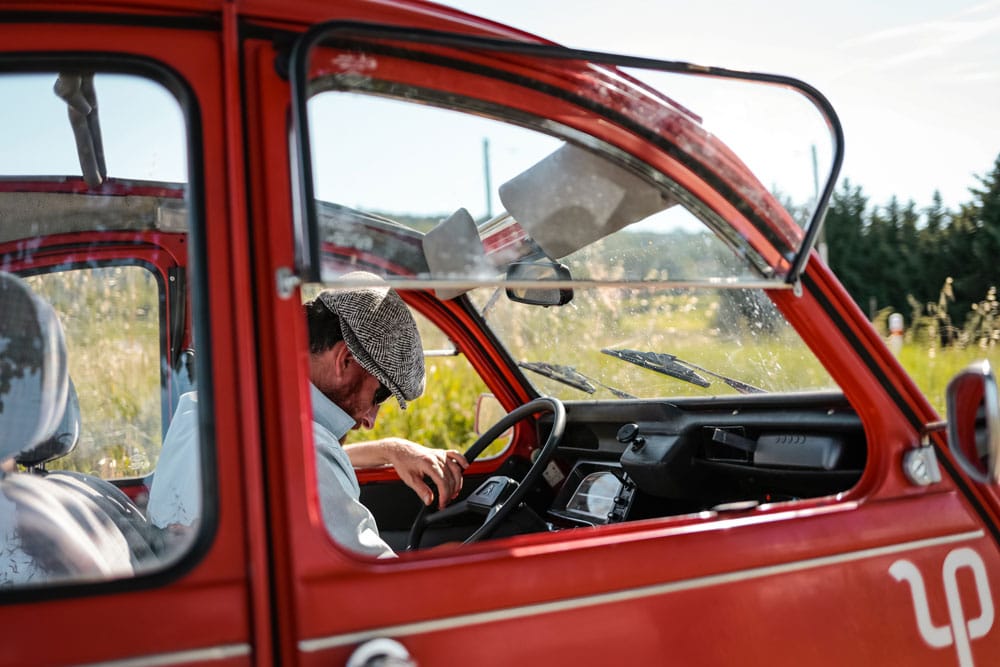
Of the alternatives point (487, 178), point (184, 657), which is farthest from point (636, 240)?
point (184, 657)

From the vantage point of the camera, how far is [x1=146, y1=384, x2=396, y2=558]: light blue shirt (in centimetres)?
164

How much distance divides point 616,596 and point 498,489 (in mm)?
1469

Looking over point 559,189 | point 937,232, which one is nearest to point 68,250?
point 559,189

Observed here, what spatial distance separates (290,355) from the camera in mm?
1263

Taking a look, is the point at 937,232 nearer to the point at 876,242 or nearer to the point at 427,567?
the point at 876,242

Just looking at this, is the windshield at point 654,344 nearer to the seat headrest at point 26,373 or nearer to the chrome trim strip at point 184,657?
the chrome trim strip at point 184,657

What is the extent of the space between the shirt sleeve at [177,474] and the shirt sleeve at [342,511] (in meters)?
0.23

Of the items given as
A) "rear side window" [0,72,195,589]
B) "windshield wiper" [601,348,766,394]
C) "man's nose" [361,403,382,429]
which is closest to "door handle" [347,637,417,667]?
"rear side window" [0,72,195,589]

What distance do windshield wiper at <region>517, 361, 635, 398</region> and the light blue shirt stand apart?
1056 millimetres

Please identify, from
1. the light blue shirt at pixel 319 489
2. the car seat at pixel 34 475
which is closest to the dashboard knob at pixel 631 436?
the light blue shirt at pixel 319 489

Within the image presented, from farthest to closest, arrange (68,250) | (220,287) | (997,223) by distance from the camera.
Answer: (997,223)
(68,250)
(220,287)

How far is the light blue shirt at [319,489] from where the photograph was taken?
1.64 metres

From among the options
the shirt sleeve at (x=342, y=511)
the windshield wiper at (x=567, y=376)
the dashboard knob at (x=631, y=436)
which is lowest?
the shirt sleeve at (x=342, y=511)

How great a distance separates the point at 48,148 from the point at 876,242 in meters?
30.7
